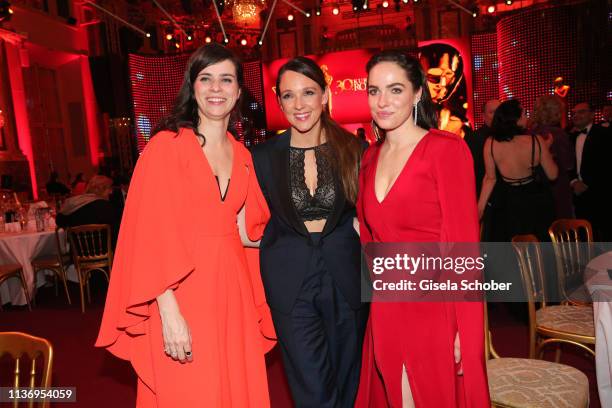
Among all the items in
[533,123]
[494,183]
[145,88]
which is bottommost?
[494,183]

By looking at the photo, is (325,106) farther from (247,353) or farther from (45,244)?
(45,244)

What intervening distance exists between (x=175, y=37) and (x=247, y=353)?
15.3 meters

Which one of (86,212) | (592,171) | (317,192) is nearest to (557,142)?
(592,171)

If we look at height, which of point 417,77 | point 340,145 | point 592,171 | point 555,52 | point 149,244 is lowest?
point 592,171

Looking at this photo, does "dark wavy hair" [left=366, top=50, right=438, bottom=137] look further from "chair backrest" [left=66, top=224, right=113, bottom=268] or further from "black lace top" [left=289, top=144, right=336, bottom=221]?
"chair backrest" [left=66, top=224, right=113, bottom=268]

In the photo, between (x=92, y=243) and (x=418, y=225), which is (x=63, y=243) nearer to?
(x=92, y=243)

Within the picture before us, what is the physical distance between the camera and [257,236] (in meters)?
2.32

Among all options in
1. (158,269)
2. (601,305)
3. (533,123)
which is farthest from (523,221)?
(158,269)

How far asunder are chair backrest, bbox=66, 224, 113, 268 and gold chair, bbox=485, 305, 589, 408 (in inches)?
189

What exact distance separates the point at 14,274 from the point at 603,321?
575 cm

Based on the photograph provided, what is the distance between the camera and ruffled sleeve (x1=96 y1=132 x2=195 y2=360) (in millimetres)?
1814

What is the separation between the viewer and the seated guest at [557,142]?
15.9 feet

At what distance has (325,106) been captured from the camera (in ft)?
7.94

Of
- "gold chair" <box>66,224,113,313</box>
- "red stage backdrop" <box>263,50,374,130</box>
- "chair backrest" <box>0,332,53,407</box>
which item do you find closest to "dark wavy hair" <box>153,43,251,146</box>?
"chair backrest" <box>0,332,53,407</box>
